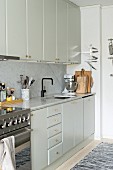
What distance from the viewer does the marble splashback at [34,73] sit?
3311 millimetres

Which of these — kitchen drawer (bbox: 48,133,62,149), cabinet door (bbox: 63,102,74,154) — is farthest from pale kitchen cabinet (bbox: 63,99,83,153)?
kitchen drawer (bbox: 48,133,62,149)

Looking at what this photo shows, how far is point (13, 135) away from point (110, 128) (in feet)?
9.51

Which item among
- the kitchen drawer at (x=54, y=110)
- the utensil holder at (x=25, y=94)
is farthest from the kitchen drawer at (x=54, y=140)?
the utensil holder at (x=25, y=94)

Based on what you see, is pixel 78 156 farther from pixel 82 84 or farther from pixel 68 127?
pixel 82 84

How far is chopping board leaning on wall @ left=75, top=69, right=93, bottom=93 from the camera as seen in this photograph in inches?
183

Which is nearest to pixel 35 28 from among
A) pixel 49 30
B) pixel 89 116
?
pixel 49 30

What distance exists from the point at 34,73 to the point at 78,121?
1.03 meters

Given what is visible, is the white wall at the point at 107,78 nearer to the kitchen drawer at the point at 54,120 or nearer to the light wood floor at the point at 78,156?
the light wood floor at the point at 78,156

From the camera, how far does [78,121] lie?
13.3ft

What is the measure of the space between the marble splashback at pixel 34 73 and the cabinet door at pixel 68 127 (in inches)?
24.6

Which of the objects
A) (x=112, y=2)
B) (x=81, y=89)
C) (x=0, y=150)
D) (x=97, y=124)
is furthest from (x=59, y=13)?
(x=0, y=150)

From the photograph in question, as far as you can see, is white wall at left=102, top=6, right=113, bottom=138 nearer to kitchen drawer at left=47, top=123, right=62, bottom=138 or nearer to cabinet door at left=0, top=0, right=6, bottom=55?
kitchen drawer at left=47, top=123, right=62, bottom=138

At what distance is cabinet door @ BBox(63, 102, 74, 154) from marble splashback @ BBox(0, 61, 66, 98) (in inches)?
24.6

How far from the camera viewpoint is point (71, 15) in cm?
443
